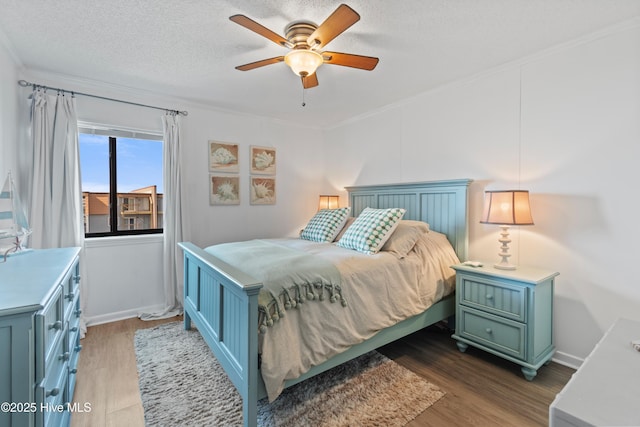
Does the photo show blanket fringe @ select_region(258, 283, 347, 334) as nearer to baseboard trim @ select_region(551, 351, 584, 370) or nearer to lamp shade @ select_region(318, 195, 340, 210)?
baseboard trim @ select_region(551, 351, 584, 370)

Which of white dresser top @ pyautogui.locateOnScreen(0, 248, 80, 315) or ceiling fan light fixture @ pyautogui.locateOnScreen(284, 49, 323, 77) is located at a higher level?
ceiling fan light fixture @ pyautogui.locateOnScreen(284, 49, 323, 77)

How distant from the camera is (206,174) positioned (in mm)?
3670

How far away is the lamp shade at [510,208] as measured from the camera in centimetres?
220

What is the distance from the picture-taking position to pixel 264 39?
2.14 meters

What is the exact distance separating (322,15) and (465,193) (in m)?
1.96

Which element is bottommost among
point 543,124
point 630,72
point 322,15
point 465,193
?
point 465,193

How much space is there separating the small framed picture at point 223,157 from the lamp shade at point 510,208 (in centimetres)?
299

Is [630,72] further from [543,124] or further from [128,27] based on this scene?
[128,27]

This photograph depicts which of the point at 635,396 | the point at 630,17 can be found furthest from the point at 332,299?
the point at 630,17

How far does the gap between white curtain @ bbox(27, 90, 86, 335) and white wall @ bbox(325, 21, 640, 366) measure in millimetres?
3761

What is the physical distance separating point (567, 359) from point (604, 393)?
1989 millimetres

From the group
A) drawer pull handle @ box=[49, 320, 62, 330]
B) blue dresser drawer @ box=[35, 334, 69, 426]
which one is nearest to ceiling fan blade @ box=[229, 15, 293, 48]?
drawer pull handle @ box=[49, 320, 62, 330]

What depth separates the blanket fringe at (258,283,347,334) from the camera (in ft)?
5.08

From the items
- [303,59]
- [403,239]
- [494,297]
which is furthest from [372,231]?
[303,59]
